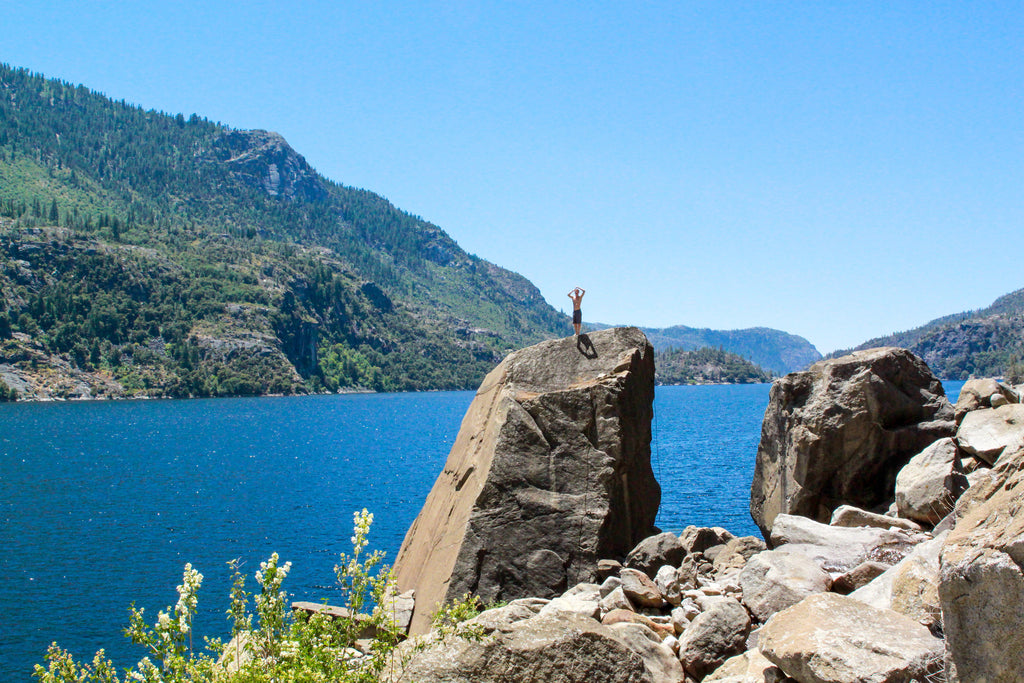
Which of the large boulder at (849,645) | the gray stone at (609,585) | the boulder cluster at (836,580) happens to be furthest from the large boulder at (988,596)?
the gray stone at (609,585)

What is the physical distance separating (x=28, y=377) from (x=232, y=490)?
503 ft

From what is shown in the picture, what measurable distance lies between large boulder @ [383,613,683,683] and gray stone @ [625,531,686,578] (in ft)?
24.9

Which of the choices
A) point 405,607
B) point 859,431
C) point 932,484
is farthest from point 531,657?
point 859,431

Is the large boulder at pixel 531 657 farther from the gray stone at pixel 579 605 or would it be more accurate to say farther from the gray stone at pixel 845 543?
the gray stone at pixel 845 543

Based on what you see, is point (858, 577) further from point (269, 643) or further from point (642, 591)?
point (269, 643)

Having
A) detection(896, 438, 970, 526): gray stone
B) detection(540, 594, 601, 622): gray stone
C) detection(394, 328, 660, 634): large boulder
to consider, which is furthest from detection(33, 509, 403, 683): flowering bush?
detection(896, 438, 970, 526): gray stone

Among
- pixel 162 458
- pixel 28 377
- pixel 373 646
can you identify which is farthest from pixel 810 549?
pixel 28 377

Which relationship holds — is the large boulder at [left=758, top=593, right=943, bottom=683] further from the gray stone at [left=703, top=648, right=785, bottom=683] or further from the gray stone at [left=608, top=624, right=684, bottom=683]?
the gray stone at [left=608, top=624, right=684, bottom=683]

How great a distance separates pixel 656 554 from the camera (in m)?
15.9

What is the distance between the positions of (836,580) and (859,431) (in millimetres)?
8896

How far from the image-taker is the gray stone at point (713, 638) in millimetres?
9977

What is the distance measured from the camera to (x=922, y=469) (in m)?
13.5

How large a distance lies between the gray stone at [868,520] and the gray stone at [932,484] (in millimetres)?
280

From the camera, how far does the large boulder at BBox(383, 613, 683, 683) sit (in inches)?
289
